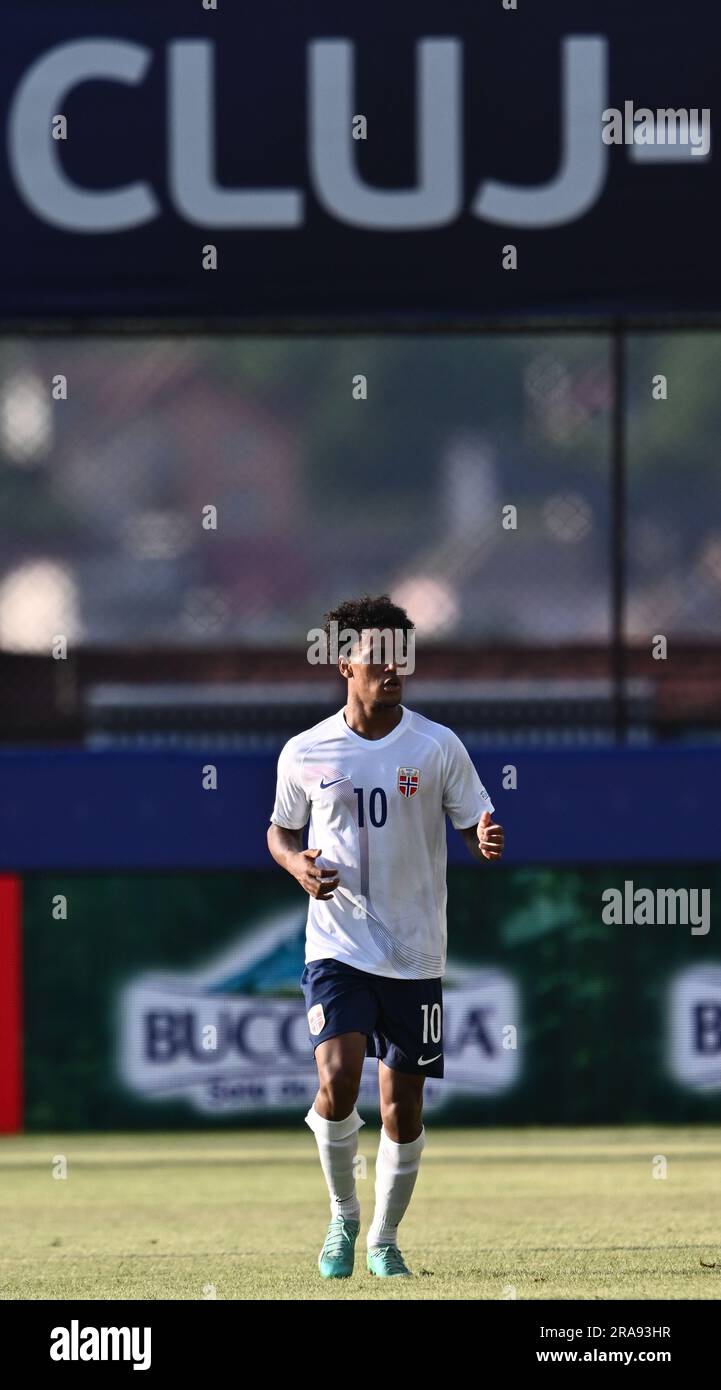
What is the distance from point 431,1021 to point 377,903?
0.45 meters

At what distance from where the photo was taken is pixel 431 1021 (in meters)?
7.80

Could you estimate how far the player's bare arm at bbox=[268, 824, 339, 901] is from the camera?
295 inches

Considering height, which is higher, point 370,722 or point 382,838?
point 370,722

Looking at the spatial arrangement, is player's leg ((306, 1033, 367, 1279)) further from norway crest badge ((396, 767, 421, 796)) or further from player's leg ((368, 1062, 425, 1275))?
norway crest badge ((396, 767, 421, 796))

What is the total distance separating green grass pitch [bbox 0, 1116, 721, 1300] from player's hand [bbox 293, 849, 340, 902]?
125 centimetres

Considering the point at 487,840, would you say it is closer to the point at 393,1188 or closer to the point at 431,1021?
the point at 431,1021

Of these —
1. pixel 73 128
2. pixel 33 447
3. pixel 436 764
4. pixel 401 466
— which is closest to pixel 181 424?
pixel 401 466
